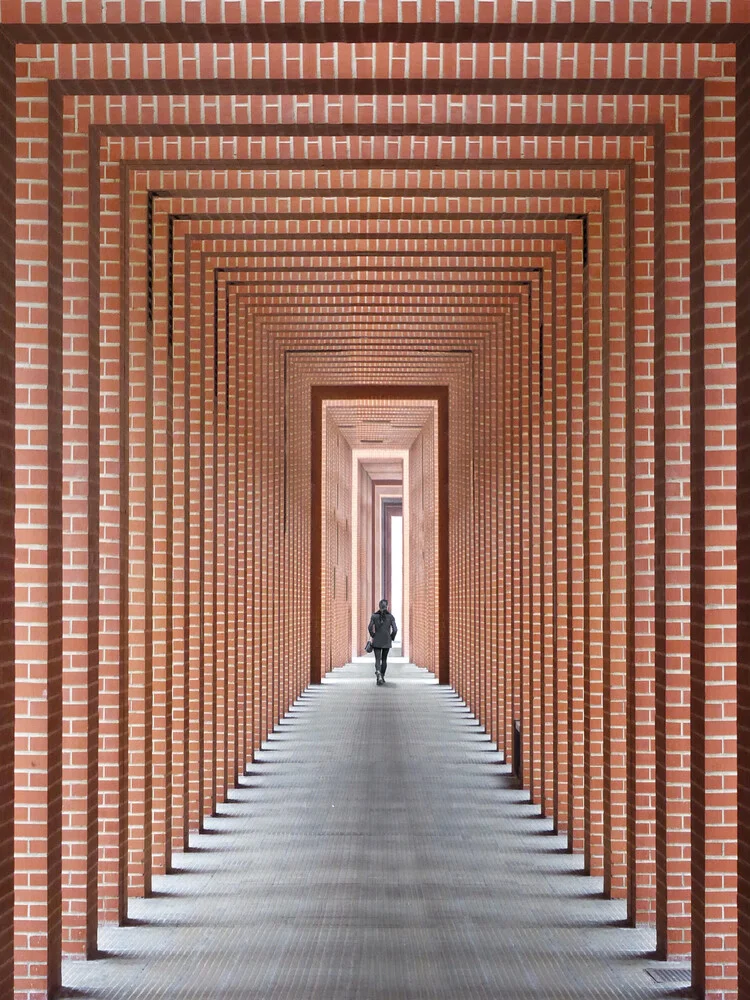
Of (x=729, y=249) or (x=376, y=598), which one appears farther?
(x=376, y=598)

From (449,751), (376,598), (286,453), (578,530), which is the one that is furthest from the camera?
(376,598)

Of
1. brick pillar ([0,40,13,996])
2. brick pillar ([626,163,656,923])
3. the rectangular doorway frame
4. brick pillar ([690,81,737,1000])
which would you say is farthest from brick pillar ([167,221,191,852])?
the rectangular doorway frame

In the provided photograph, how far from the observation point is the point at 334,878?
338 inches

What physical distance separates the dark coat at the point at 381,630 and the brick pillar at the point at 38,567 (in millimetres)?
17864

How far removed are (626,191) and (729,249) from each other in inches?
72.1

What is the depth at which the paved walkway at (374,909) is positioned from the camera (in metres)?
6.44

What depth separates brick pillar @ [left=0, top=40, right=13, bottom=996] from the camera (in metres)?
5.32

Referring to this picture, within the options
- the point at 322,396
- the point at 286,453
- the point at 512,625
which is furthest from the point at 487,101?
the point at 322,396

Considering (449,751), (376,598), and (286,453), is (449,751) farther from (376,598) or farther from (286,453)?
(376,598)

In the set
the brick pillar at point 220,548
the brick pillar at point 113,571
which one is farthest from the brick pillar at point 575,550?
the brick pillar at point 113,571

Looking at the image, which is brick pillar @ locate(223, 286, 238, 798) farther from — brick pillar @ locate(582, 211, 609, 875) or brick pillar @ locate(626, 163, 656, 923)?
brick pillar @ locate(626, 163, 656, 923)

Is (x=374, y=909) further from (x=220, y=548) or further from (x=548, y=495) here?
(x=220, y=548)

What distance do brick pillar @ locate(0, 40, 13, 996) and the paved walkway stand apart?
1147 mm

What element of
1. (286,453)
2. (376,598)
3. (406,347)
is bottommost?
(376,598)
